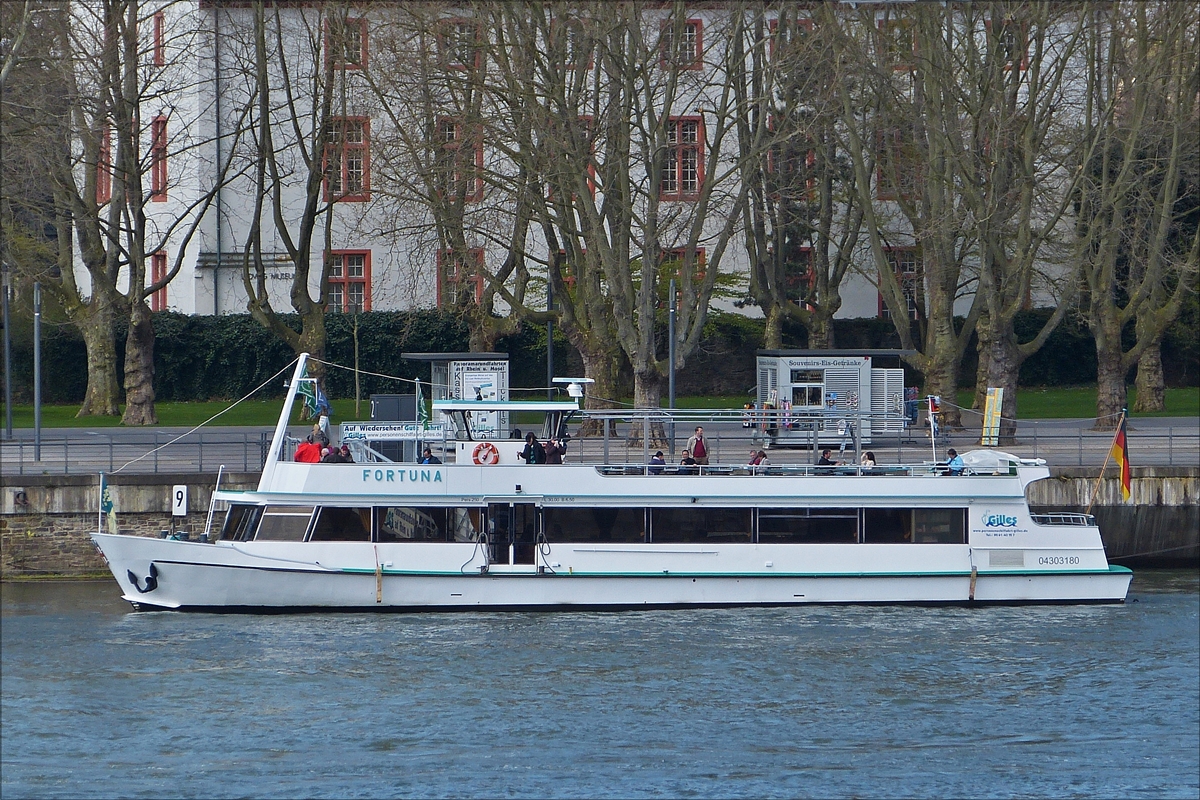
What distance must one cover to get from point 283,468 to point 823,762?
34.4ft

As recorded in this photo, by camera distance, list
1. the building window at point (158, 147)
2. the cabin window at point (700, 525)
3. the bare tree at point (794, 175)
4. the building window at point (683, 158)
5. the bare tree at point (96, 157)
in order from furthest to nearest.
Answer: the building window at point (158, 147)
the bare tree at point (96, 157)
the building window at point (683, 158)
the bare tree at point (794, 175)
the cabin window at point (700, 525)

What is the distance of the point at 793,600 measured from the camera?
942 inches

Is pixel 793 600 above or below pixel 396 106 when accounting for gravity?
below

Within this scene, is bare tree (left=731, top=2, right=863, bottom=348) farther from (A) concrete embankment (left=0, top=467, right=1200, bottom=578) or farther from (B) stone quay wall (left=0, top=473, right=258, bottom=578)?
(B) stone quay wall (left=0, top=473, right=258, bottom=578)

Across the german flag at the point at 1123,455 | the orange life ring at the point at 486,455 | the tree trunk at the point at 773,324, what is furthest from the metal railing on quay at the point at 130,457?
the tree trunk at the point at 773,324

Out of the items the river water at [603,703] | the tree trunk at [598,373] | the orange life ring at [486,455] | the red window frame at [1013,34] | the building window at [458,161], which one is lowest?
the river water at [603,703]

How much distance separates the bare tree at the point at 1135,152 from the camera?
36469 millimetres

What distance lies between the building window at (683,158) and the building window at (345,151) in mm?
7842

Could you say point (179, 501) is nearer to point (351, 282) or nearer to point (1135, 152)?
point (1135, 152)

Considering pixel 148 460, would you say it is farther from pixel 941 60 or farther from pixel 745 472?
pixel 941 60

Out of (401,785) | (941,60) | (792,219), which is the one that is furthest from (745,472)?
(792,219)

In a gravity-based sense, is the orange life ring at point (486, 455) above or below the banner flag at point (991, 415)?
below

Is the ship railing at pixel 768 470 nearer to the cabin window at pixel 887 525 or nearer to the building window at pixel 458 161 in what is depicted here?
the cabin window at pixel 887 525

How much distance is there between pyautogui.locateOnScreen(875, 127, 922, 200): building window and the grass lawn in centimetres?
744
